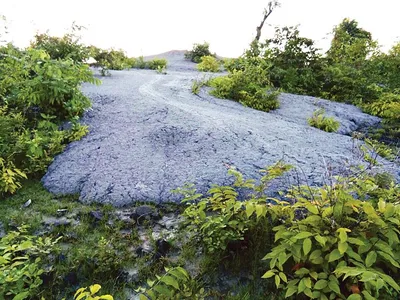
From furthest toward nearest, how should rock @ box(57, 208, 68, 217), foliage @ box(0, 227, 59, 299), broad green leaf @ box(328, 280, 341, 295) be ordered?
1. rock @ box(57, 208, 68, 217)
2. foliage @ box(0, 227, 59, 299)
3. broad green leaf @ box(328, 280, 341, 295)

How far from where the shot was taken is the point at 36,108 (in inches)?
231

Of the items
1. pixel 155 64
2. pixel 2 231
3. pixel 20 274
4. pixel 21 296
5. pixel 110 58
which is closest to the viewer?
pixel 21 296

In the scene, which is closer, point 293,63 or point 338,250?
point 338,250

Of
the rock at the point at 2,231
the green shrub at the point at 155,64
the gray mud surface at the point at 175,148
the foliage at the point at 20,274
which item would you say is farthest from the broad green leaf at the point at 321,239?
the green shrub at the point at 155,64

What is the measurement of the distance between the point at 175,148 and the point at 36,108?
2883 mm

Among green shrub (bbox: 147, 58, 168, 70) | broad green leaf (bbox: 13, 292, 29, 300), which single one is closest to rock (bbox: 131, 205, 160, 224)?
broad green leaf (bbox: 13, 292, 29, 300)

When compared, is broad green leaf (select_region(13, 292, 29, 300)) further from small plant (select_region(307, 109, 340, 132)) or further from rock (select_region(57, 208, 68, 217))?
small plant (select_region(307, 109, 340, 132))

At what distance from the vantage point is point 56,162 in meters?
4.98

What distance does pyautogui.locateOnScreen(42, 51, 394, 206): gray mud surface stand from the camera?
442cm

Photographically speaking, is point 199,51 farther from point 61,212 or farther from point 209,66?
point 61,212

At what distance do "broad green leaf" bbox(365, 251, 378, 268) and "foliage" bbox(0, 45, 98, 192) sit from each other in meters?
4.51

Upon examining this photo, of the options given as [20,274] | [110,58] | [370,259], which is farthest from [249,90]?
[110,58]

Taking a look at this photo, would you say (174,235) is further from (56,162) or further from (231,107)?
(231,107)

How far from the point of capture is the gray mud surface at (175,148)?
4422 millimetres
